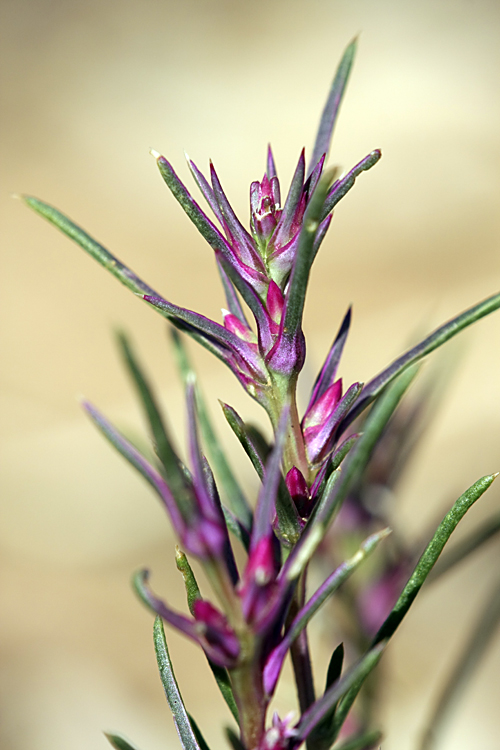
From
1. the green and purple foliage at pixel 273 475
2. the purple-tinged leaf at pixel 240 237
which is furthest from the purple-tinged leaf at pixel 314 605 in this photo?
the purple-tinged leaf at pixel 240 237

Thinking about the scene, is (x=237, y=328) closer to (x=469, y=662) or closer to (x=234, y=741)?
(x=234, y=741)

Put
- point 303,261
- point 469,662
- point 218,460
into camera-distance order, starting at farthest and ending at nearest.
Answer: point 469,662
point 218,460
point 303,261

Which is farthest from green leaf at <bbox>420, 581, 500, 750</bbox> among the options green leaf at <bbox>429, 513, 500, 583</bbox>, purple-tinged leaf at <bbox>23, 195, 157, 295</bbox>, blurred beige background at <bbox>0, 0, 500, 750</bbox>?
blurred beige background at <bbox>0, 0, 500, 750</bbox>

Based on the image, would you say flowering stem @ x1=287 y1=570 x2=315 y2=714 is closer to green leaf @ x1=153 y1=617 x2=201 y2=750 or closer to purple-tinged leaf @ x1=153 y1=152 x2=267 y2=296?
green leaf @ x1=153 y1=617 x2=201 y2=750

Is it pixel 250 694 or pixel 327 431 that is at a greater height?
pixel 327 431

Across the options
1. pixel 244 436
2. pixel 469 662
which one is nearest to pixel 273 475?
pixel 244 436

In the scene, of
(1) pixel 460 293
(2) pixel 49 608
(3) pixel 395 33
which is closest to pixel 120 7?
(3) pixel 395 33

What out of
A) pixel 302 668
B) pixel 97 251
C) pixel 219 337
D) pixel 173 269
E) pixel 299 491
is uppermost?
pixel 173 269
